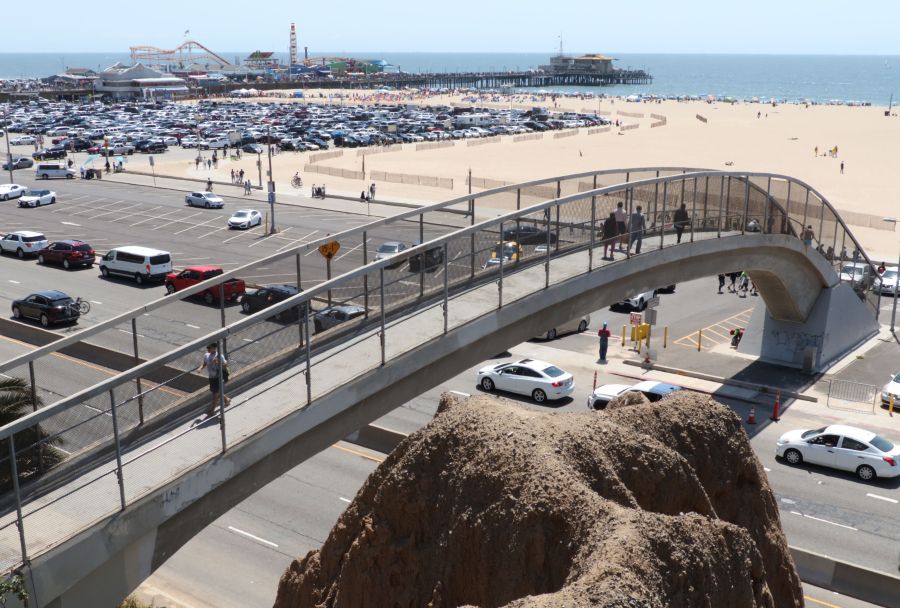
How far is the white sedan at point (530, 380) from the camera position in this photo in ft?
89.2

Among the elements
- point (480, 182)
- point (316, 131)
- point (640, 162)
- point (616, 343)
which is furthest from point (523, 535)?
point (316, 131)

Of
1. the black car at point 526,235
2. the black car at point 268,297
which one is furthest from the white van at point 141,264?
the black car at point 526,235

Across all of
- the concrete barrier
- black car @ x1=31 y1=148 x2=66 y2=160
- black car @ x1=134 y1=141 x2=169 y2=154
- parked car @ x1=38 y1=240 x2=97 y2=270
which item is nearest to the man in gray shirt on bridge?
the concrete barrier

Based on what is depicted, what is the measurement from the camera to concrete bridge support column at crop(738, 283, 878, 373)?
31000 millimetres

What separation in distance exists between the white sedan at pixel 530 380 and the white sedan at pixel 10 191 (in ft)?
156

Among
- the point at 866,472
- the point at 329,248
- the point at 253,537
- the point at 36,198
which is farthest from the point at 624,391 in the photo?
the point at 36,198

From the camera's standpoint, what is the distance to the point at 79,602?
1080 cm

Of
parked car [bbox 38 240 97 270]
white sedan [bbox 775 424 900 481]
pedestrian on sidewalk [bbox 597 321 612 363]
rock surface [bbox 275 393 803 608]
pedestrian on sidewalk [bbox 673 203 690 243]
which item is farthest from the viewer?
parked car [bbox 38 240 97 270]

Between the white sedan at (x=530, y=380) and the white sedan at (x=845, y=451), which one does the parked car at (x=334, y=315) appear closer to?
the white sedan at (x=530, y=380)

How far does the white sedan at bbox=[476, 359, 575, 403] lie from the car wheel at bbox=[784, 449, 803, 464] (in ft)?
21.4

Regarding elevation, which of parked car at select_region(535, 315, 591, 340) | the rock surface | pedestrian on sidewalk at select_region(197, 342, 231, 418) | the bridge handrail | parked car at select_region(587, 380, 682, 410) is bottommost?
parked car at select_region(535, 315, 591, 340)

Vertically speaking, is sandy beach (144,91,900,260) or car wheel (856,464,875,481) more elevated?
sandy beach (144,91,900,260)

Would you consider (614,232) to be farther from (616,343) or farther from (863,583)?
(616,343)

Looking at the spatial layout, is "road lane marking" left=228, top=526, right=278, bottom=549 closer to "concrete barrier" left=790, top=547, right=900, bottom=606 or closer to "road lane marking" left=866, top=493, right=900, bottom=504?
"concrete barrier" left=790, top=547, right=900, bottom=606
